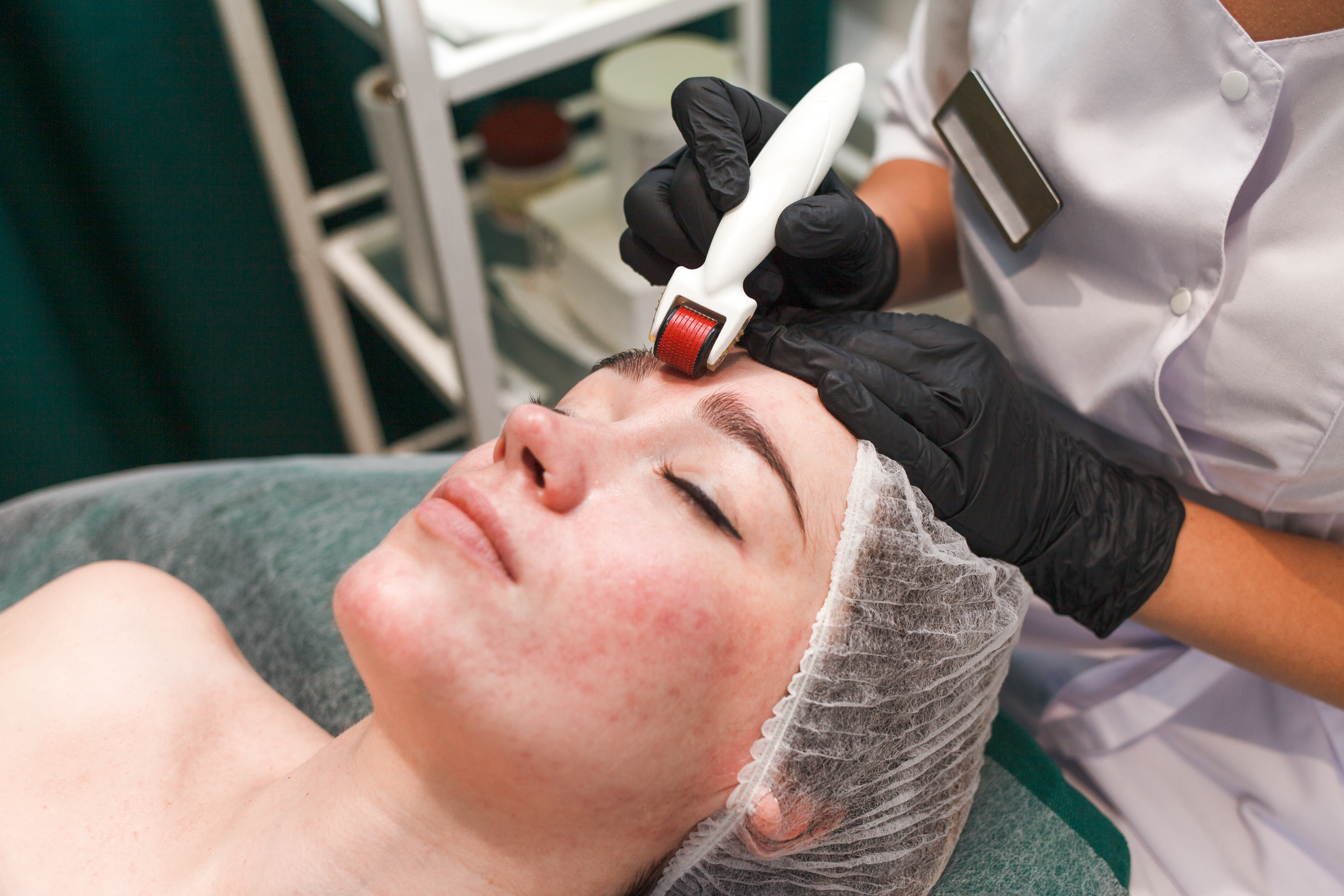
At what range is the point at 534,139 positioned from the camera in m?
1.69

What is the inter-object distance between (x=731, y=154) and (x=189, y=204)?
4.59ft

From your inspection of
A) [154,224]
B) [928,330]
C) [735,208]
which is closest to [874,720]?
[928,330]

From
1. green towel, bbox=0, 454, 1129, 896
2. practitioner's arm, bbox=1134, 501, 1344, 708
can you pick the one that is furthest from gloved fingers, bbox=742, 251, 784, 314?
green towel, bbox=0, 454, 1129, 896

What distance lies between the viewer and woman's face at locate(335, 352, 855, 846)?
0.69 m

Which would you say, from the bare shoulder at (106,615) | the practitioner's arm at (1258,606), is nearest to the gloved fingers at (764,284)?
the practitioner's arm at (1258,606)

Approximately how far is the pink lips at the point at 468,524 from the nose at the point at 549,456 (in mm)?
38

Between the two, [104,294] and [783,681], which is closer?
[783,681]

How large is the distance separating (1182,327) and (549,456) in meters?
0.60

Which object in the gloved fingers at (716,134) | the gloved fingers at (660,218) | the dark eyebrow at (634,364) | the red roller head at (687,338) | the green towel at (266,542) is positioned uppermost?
the gloved fingers at (716,134)

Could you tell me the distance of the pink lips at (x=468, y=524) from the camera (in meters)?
0.71

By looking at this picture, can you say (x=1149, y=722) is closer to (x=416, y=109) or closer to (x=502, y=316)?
(x=416, y=109)

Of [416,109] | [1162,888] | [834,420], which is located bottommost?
[1162,888]

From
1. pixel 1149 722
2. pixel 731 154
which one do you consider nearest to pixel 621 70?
pixel 731 154

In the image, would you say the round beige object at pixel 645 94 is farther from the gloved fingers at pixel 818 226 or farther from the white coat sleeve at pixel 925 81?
the gloved fingers at pixel 818 226
